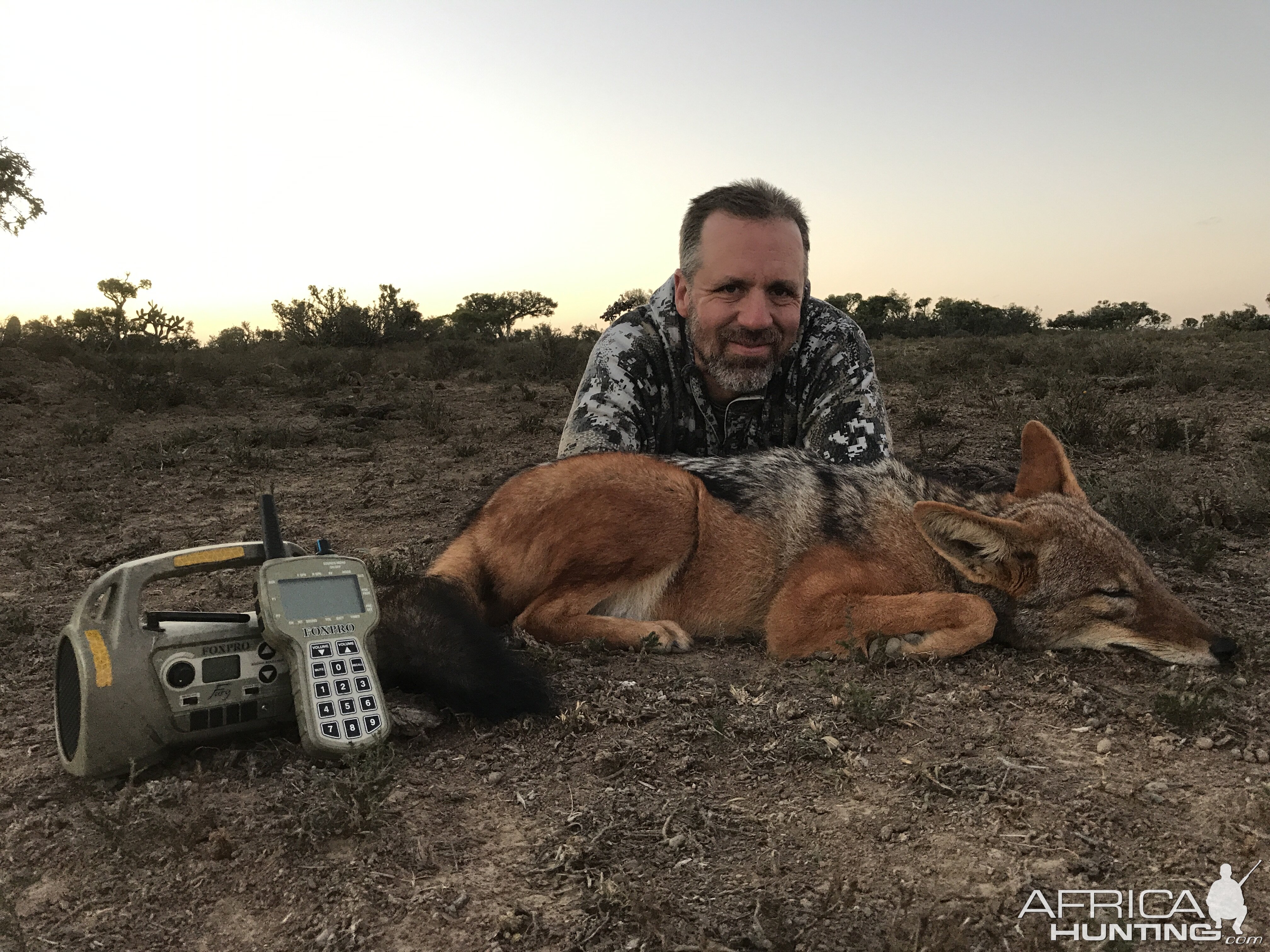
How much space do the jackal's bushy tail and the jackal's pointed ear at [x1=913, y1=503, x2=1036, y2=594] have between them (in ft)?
5.74

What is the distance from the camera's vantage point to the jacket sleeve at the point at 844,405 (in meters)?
4.94

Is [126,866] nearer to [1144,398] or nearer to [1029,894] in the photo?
[1029,894]

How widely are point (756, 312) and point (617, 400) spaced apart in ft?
3.37

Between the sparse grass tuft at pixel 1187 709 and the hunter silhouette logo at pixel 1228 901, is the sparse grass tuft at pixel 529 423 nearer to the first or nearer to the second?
the sparse grass tuft at pixel 1187 709

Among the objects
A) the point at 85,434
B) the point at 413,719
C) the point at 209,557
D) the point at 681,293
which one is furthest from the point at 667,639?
the point at 85,434

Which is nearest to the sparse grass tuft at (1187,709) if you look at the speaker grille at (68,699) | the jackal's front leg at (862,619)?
the jackal's front leg at (862,619)

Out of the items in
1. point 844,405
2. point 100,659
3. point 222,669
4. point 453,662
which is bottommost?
point 453,662

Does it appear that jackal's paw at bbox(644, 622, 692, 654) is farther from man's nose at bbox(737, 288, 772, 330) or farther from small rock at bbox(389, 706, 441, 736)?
man's nose at bbox(737, 288, 772, 330)

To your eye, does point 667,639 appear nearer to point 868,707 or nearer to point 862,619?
point 862,619

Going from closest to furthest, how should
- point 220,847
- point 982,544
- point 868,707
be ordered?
point 220,847 < point 868,707 < point 982,544

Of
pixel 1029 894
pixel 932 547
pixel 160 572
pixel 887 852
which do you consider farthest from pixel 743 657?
pixel 160 572

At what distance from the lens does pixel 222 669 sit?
100 inches

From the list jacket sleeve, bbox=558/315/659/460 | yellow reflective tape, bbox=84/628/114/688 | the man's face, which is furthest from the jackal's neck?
yellow reflective tape, bbox=84/628/114/688

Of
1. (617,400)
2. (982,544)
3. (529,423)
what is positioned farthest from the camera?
(529,423)
